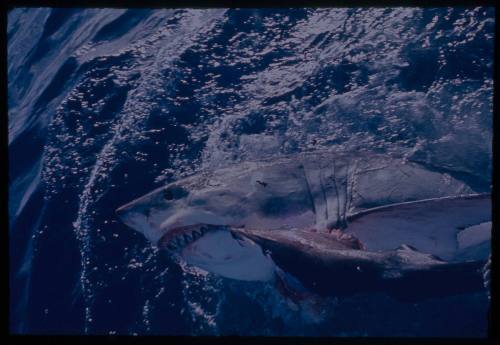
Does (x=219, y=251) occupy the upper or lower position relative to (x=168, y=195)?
lower

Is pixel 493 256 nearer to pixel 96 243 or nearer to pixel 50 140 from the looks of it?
pixel 96 243

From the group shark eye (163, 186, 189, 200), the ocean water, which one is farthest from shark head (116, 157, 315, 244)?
the ocean water

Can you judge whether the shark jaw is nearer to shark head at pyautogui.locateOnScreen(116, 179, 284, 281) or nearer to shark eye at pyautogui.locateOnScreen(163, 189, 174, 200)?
shark head at pyautogui.locateOnScreen(116, 179, 284, 281)

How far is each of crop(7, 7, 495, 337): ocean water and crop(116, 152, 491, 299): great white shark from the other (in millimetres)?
112

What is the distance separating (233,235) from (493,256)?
1.23 m

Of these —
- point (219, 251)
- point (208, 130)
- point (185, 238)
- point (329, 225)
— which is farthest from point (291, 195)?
point (208, 130)

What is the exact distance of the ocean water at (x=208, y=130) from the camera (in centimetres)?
191

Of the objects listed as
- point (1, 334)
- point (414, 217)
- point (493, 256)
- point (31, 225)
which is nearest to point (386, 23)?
point (414, 217)

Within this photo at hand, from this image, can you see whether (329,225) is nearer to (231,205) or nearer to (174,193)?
(231,205)

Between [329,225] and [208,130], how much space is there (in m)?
0.88

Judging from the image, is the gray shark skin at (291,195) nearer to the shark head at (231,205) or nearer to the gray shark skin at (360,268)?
the shark head at (231,205)

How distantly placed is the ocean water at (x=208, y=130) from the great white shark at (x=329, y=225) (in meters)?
0.11

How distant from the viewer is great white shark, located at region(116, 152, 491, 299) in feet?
5.57

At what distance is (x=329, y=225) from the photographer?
182 centimetres
